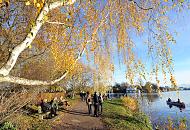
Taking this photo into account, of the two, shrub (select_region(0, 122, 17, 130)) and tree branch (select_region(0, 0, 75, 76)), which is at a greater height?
tree branch (select_region(0, 0, 75, 76))

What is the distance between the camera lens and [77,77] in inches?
2726

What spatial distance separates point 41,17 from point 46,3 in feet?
1.04

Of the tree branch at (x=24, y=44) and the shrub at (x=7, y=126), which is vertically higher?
the tree branch at (x=24, y=44)

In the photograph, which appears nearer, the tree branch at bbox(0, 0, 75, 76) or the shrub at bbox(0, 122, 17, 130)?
the tree branch at bbox(0, 0, 75, 76)

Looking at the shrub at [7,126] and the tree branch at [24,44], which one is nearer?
the tree branch at [24,44]

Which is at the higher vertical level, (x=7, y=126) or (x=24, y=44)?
(x=24, y=44)

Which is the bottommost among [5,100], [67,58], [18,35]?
[5,100]

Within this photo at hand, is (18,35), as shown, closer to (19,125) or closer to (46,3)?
(19,125)

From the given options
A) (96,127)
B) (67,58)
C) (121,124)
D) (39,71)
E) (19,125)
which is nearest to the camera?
(67,58)

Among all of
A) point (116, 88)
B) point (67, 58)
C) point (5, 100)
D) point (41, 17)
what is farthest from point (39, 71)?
point (116, 88)

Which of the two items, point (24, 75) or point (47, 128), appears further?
point (24, 75)

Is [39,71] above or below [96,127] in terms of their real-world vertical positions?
above

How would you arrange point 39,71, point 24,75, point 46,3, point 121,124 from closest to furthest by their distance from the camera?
point 46,3
point 121,124
point 24,75
point 39,71

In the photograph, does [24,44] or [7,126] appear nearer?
[24,44]
